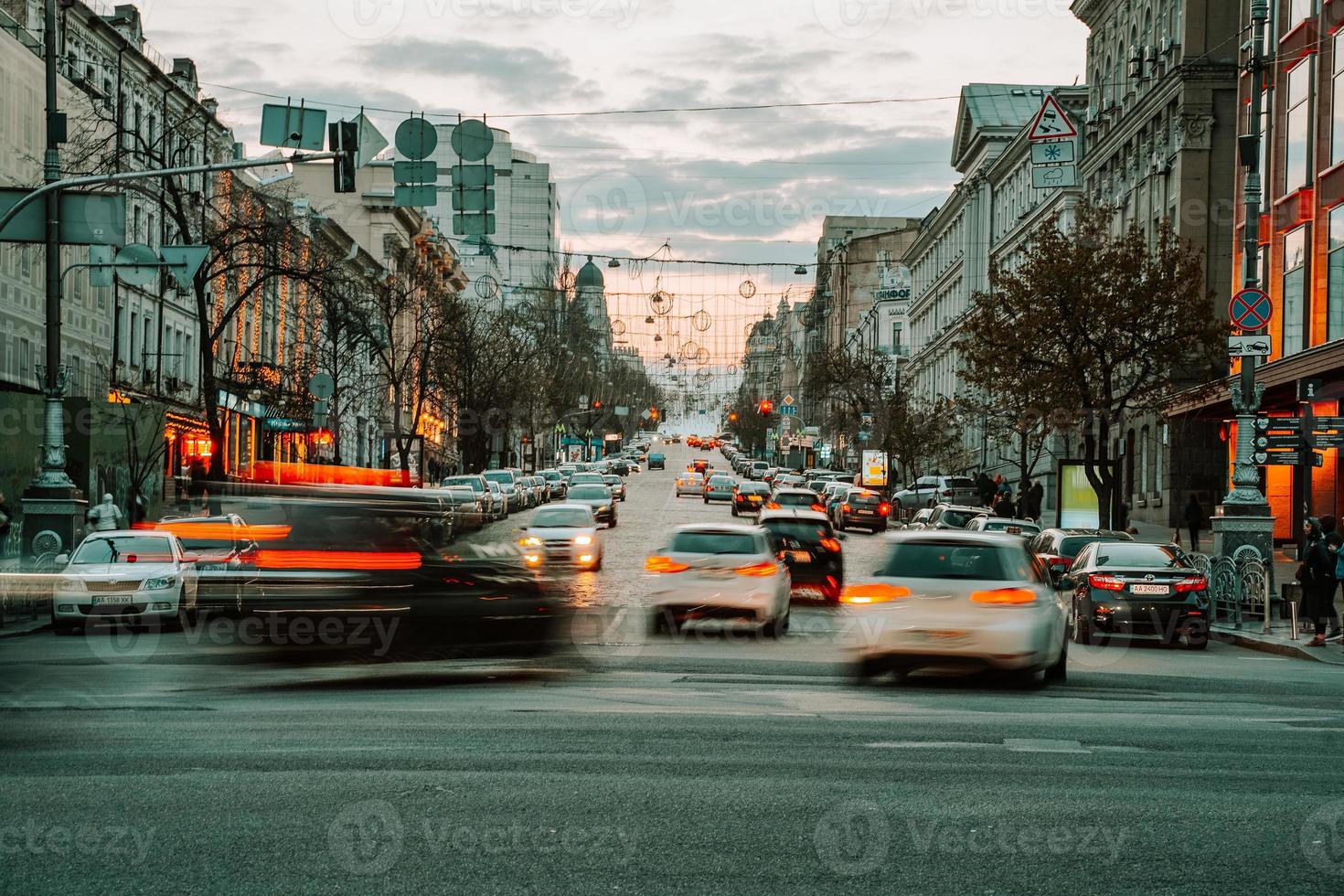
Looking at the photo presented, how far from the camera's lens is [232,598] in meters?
21.5

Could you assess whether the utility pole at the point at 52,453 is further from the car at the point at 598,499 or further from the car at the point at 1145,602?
the car at the point at 598,499

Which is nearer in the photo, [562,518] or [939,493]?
[562,518]

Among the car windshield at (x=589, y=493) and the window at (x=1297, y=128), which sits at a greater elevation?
the window at (x=1297, y=128)

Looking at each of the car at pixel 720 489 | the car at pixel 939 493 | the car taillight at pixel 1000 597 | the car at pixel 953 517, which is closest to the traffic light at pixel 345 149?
the car taillight at pixel 1000 597

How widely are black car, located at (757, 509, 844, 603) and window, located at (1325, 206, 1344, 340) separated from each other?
1563 centimetres

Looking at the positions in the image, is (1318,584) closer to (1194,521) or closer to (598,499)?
(1194,521)

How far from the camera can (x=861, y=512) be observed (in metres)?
59.7

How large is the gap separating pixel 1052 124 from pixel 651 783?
28506 mm

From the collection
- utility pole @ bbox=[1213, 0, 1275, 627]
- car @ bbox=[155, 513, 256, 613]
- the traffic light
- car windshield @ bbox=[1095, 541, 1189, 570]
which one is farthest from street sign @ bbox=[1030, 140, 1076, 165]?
car @ bbox=[155, 513, 256, 613]

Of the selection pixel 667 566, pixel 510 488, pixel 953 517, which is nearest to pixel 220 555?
pixel 667 566

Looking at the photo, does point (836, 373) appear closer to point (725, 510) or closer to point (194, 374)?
point (725, 510)

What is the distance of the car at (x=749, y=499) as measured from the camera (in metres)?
64.3

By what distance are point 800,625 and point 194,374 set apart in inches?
1681

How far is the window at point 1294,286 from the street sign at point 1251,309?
13908 mm
